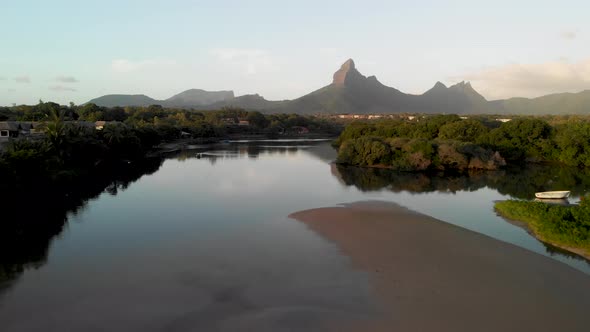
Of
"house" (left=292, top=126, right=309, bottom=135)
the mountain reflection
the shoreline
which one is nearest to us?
the shoreline

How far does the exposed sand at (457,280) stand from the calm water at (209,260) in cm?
101

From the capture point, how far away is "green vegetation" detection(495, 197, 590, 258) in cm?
1989

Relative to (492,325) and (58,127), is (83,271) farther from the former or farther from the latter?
(58,127)

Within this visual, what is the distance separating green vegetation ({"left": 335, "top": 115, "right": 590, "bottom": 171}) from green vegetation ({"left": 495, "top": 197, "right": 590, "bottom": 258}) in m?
21.7

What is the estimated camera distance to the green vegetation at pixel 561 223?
19.9m

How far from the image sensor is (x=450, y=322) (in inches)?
500

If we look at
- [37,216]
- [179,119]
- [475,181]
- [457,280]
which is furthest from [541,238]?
[179,119]

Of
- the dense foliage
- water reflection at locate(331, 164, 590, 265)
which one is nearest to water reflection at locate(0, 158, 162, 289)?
water reflection at locate(331, 164, 590, 265)

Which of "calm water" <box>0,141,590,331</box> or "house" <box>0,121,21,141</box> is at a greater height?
"house" <box>0,121,21,141</box>

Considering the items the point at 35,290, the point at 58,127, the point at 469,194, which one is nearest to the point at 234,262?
the point at 35,290

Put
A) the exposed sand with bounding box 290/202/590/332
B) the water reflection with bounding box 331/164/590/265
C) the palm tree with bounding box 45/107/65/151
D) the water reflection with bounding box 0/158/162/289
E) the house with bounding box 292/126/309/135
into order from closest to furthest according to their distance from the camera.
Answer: the exposed sand with bounding box 290/202/590/332 → the water reflection with bounding box 0/158/162/289 → the palm tree with bounding box 45/107/65/151 → the water reflection with bounding box 331/164/590/265 → the house with bounding box 292/126/309/135

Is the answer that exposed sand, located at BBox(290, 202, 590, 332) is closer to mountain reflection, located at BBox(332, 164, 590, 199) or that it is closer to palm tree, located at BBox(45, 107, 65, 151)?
mountain reflection, located at BBox(332, 164, 590, 199)

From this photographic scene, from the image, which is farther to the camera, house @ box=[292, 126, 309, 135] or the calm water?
house @ box=[292, 126, 309, 135]

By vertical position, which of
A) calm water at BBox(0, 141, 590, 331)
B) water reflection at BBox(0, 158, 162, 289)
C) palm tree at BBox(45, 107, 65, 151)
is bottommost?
calm water at BBox(0, 141, 590, 331)
